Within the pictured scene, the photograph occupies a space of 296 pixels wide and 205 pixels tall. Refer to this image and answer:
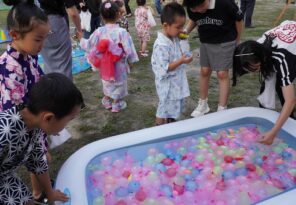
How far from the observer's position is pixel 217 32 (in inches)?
127

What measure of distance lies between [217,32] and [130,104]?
1.39m

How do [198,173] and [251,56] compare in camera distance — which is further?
[198,173]

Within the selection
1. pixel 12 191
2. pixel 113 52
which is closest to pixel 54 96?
pixel 12 191

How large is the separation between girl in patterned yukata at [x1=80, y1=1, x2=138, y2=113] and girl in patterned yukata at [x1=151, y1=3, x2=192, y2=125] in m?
0.80

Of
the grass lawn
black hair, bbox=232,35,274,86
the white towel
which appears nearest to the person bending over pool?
black hair, bbox=232,35,274,86

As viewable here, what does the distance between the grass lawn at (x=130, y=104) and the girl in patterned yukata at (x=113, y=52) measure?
22 centimetres

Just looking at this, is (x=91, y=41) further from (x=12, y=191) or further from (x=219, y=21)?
(x=12, y=191)

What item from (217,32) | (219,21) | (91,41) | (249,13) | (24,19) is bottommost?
(249,13)

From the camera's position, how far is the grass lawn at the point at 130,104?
327 cm

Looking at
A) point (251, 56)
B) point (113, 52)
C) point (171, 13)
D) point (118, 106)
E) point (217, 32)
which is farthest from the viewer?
point (118, 106)

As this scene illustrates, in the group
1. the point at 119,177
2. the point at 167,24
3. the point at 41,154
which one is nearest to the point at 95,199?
the point at 119,177

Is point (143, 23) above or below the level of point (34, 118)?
below

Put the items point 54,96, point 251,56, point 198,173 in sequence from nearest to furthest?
point 54,96 < point 251,56 < point 198,173

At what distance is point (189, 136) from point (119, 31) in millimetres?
1480
